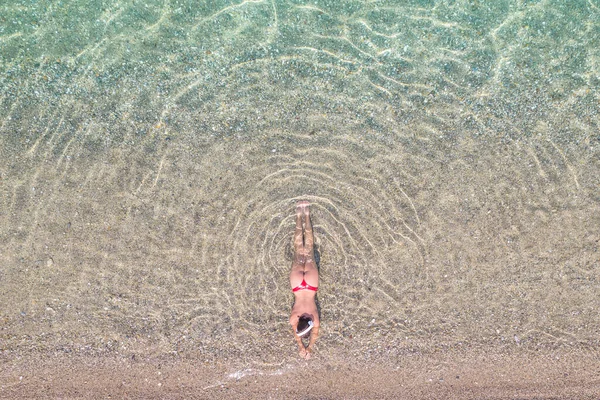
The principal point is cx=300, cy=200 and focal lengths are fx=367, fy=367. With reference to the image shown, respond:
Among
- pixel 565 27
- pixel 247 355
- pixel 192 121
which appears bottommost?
pixel 247 355

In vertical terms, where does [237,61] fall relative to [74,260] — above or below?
above

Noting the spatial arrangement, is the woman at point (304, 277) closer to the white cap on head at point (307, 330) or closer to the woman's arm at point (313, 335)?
the woman's arm at point (313, 335)

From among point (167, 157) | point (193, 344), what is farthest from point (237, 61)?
point (193, 344)

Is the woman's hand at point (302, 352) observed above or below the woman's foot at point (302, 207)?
below

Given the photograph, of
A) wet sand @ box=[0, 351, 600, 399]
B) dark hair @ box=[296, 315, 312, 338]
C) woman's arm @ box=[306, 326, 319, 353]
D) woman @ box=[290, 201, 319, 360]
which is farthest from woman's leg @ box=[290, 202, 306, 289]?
wet sand @ box=[0, 351, 600, 399]

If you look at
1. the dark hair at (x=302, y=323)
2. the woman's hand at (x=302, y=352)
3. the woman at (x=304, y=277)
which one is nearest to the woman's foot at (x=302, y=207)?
the woman at (x=304, y=277)

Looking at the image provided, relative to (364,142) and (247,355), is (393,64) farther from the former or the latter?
(247,355)
